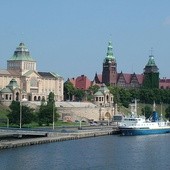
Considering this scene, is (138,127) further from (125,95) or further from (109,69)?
(109,69)

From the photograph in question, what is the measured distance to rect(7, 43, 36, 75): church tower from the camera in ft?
470

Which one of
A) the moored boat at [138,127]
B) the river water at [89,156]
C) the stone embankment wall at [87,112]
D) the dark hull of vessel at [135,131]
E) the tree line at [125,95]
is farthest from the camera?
the tree line at [125,95]

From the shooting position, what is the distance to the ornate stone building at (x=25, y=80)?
133m

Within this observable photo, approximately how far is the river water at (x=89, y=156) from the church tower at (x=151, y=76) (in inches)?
3800

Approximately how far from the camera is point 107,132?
323 ft

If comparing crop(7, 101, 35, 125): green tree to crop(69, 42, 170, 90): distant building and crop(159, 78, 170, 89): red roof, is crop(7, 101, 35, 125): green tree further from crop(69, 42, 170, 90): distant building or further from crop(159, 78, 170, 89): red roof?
crop(159, 78, 170, 89): red roof

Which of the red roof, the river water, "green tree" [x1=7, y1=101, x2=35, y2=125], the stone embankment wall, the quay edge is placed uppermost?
the red roof

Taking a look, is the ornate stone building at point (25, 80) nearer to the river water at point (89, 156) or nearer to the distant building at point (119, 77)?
the distant building at point (119, 77)

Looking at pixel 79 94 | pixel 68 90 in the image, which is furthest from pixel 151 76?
pixel 68 90

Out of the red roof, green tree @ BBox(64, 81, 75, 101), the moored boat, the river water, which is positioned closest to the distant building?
the red roof

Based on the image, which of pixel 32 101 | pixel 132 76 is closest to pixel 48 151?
pixel 32 101

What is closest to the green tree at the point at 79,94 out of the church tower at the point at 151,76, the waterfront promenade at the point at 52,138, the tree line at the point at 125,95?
the tree line at the point at 125,95

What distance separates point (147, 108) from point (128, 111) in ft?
16.3

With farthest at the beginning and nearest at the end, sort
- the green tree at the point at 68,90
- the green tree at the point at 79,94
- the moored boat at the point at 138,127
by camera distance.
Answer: the green tree at the point at 68,90, the green tree at the point at 79,94, the moored boat at the point at 138,127
